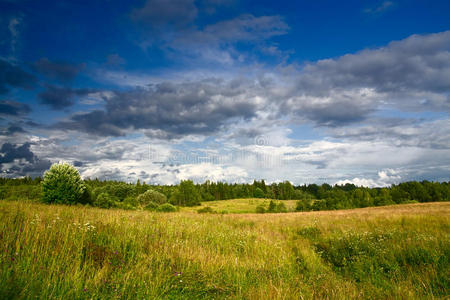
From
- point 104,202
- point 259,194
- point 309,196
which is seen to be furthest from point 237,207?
point 259,194

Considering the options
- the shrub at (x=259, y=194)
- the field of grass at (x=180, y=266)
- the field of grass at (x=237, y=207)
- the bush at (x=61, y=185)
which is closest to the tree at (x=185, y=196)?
the field of grass at (x=237, y=207)

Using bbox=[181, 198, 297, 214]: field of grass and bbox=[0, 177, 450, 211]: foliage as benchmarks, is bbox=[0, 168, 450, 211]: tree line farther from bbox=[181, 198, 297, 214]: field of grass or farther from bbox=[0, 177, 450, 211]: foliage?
bbox=[181, 198, 297, 214]: field of grass

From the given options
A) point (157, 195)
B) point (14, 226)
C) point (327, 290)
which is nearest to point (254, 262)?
point (327, 290)

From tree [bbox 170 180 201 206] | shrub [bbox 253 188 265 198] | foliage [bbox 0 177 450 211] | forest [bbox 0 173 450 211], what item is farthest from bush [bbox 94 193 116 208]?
shrub [bbox 253 188 265 198]

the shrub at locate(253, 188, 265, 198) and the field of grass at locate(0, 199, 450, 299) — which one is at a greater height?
the field of grass at locate(0, 199, 450, 299)

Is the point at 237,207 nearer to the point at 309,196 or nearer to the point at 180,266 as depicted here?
the point at 309,196

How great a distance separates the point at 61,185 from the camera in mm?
17406

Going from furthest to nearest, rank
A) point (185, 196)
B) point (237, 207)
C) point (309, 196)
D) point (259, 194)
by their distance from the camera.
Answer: point (259, 194) < point (309, 196) < point (185, 196) < point (237, 207)

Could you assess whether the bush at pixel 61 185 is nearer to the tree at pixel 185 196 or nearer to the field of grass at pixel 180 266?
the field of grass at pixel 180 266

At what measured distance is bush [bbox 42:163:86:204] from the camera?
1716 centimetres

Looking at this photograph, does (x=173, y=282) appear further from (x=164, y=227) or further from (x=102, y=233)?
(x=164, y=227)

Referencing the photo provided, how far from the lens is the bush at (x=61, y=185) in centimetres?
1716

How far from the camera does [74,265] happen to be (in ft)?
15.1

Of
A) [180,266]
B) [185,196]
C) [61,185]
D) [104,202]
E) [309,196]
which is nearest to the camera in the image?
[180,266]
